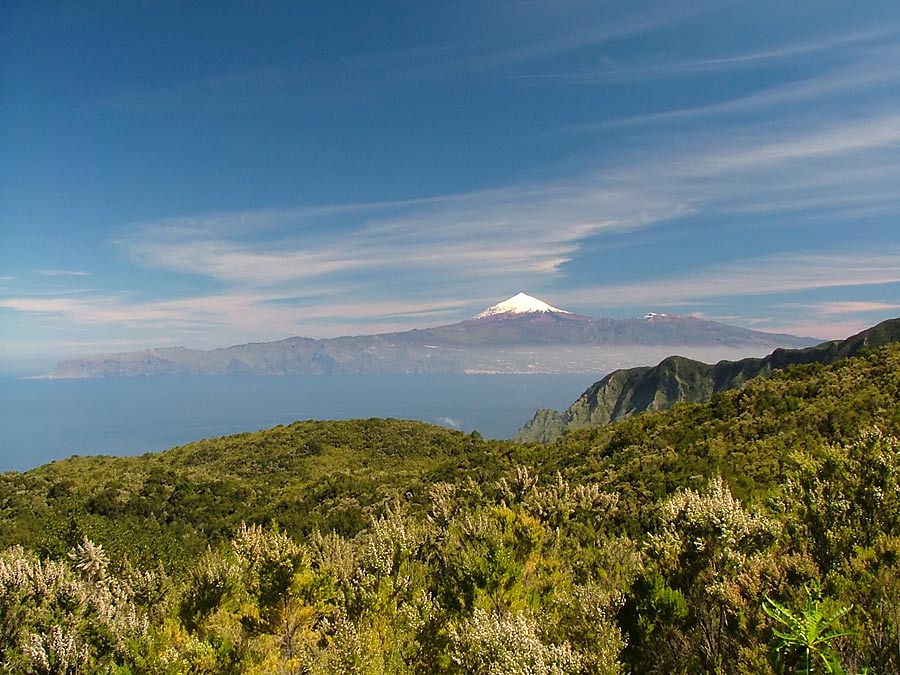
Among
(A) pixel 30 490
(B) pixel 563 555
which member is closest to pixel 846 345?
(B) pixel 563 555

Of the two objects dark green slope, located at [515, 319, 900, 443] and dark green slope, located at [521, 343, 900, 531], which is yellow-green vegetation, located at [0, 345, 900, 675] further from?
dark green slope, located at [515, 319, 900, 443]

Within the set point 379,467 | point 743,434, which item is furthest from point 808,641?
point 379,467

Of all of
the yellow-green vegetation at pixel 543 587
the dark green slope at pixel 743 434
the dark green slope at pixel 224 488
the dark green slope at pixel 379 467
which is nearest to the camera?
the yellow-green vegetation at pixel 543 587

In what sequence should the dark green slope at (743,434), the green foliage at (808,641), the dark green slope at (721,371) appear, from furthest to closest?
the dark green slope at (721,371), the dark green slope at (743,434), the green foliage at (808,641)

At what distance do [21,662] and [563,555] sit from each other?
19667 mm

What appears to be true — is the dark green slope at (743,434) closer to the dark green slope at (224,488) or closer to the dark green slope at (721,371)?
the dark green slope at (224,488)

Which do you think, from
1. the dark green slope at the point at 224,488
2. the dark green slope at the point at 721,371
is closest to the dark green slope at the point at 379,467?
the dark green slope at the point at 224,488

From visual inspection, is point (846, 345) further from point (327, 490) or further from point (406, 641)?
point (406, 641)

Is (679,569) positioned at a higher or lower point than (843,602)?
lower

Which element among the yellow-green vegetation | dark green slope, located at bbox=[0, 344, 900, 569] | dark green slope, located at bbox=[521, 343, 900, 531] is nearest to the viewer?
the yellow-green vegetation

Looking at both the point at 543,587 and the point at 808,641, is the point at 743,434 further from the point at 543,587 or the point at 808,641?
the point at 808,641

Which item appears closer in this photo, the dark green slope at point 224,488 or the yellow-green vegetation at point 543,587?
the yellow-green vegetation at point 543,587

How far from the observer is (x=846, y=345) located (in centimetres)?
12150

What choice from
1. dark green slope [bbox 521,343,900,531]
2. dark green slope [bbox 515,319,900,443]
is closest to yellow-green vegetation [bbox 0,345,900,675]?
dark green slope [bbox 521,343,900,531]
